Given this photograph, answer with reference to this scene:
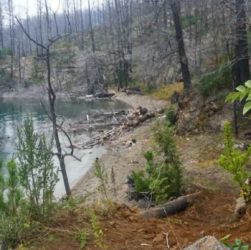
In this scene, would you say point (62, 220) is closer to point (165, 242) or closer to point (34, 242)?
point (34, 242)

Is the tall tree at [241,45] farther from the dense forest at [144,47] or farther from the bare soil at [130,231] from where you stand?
the bare soil at [130,231]

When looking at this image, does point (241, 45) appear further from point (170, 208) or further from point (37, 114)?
point (37, 114)

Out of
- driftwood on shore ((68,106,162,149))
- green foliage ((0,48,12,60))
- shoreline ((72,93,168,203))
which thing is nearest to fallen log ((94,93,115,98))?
driftwood on shore ((68,106,162,149))

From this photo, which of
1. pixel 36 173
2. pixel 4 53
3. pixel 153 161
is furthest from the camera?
pixel 4 53

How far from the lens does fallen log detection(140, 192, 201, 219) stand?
6.53 metres

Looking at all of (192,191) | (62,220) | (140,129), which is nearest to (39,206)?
(62,220)

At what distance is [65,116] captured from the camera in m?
34.2

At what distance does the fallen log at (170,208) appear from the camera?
6534 millimetres

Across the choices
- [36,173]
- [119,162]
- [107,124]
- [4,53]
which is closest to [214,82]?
[119,162]

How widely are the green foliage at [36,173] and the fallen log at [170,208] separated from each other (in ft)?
4.67

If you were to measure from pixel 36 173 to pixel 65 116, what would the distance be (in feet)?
94.8

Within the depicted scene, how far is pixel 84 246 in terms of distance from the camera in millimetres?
4688

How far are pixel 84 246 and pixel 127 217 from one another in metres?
1.17

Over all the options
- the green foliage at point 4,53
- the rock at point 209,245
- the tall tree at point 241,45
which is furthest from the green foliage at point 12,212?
the green foliage at point 4,53
